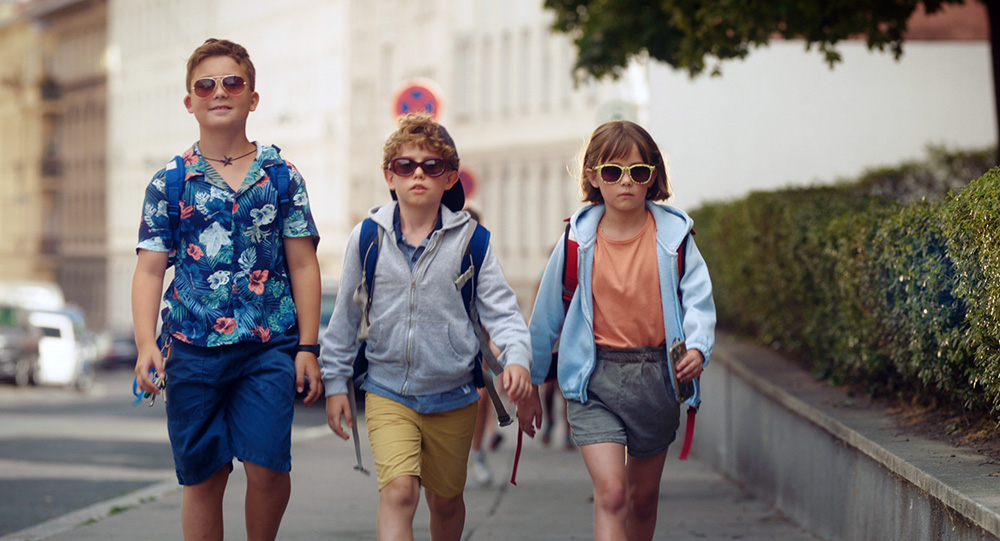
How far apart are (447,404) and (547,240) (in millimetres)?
40167

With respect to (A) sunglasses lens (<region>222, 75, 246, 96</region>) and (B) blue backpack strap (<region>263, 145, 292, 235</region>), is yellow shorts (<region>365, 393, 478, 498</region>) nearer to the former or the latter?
(B) blue backpack strap (<region>263, 145, 292, 235</region>)

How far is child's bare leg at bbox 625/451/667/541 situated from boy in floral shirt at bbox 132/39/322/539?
123 cm

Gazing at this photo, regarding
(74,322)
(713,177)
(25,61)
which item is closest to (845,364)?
(713,177)

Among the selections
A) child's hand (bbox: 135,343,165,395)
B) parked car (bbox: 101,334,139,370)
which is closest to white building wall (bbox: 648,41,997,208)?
child's hand (bbox: 135,343,165,395)

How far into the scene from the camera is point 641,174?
560cm

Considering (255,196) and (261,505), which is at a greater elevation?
(255,196)

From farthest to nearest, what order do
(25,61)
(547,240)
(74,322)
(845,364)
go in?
(25,61), (547,240), (74,322), (845,364)

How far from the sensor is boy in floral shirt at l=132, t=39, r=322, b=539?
516cm

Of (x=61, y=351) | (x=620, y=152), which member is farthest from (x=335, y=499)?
(x=61, y=351)

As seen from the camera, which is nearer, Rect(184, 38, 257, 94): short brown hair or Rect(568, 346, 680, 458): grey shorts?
Rect(184, 38, 257, 94): short brown hair

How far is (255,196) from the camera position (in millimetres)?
5258

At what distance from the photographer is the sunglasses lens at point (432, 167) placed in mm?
5391

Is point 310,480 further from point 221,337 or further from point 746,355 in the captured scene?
point 221,337

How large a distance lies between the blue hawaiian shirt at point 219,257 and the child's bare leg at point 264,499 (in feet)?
1.51
